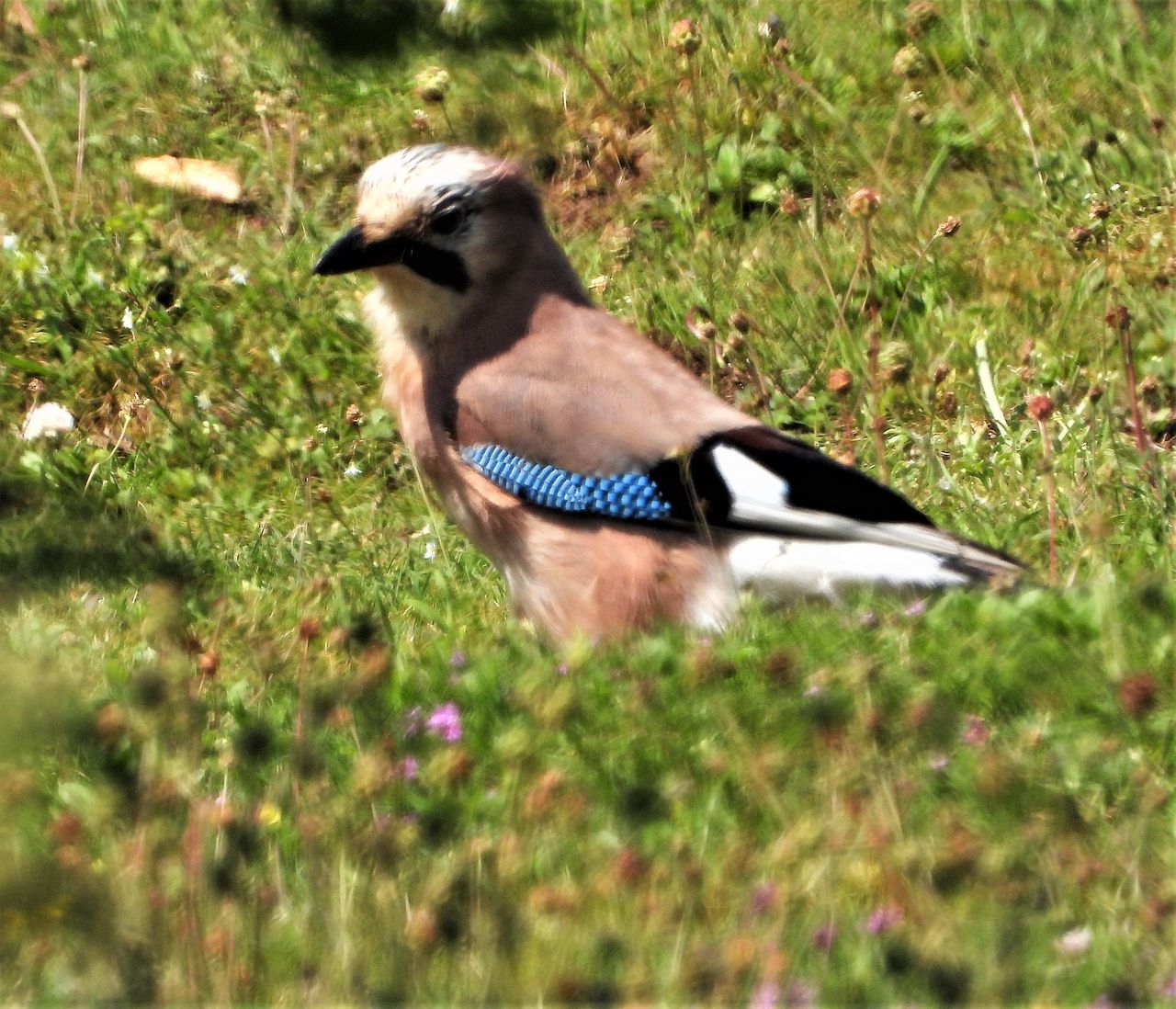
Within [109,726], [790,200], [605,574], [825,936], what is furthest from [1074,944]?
[790,200]

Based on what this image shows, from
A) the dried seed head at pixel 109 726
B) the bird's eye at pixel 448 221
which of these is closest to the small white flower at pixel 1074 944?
the dried seed head at pixel 109 726

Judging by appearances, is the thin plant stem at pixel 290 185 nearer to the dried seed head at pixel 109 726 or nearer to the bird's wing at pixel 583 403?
the bird's wing at pixel 583 403

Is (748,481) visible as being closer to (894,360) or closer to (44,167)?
(894,360)

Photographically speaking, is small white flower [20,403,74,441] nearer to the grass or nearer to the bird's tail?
the grass

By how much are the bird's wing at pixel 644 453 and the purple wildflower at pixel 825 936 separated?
6.20ft

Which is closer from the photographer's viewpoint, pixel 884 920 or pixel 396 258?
pixel 884 920

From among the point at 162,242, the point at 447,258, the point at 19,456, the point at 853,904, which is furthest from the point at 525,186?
the point at 853,904

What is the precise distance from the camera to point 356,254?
16.8ft

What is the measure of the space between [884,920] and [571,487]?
2.25 m

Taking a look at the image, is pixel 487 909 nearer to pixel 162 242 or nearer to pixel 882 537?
pixel 882 537

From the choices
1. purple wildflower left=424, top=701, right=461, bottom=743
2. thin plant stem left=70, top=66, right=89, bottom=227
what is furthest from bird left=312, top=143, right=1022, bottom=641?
thin plant stem left=70, top=66, right=89, bottom=227

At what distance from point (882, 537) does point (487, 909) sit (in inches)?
85.9

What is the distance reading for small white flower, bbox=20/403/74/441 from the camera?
20.8 feet

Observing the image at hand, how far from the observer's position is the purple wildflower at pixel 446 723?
3889 mm
